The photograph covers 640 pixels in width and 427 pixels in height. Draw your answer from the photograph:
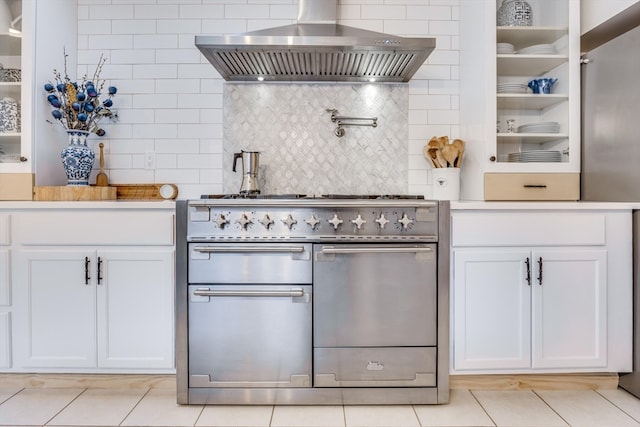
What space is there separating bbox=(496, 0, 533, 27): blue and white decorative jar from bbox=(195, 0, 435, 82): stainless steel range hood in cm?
52

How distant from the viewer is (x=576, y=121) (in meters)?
2.24

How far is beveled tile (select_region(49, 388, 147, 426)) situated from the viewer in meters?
1.73

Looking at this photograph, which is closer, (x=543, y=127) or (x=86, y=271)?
(x=86, y=271)

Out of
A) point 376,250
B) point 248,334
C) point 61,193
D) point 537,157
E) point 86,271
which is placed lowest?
point 248,334

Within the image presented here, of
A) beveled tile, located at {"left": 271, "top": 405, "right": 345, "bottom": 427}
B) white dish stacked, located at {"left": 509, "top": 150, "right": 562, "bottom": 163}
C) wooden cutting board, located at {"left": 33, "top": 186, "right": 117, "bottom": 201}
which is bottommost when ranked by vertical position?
beveled tile, located at {"left": 271, "top": 405, "right": 345, "bottom": 427}

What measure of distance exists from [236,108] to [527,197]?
175 centimetres

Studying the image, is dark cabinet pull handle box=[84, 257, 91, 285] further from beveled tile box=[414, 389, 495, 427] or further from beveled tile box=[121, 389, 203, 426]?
beveled tile box=[414, 389, 495, 427]

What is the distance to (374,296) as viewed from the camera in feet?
6.07

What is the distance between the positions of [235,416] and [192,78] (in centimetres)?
192

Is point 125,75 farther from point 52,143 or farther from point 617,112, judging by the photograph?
point 617,112

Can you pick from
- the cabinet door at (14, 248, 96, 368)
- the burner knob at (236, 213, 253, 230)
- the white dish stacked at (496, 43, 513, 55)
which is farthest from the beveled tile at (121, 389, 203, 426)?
the white dish stacked at (496, 43, 513, 55)

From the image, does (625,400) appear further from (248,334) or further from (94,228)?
(94,228)

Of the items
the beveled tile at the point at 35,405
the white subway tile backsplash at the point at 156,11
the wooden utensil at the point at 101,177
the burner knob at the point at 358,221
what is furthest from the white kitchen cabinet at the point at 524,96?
the beveled tile at the point at 35,405

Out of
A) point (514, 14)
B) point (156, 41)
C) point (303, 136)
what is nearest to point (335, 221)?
point (303, 136)
